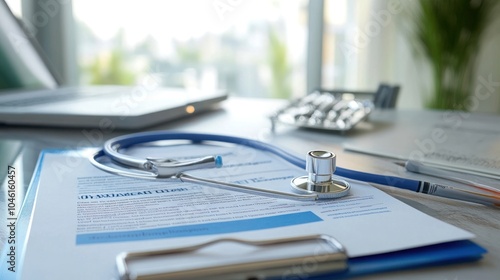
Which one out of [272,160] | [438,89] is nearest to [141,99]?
[272,160]

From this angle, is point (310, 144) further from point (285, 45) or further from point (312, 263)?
point (285, 45)

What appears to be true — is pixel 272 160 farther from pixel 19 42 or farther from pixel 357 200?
pixel 19 42

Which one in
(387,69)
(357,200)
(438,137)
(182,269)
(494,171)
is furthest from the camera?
(387,69)

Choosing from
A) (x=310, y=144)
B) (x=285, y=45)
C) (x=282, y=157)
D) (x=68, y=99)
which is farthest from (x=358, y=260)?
(x=285, y=45)

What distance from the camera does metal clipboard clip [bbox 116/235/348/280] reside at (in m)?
0.31

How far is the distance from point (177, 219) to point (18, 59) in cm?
81

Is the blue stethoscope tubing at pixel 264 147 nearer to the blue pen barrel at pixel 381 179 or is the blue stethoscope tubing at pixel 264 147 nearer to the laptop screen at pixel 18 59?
the blue pen barrel at pixel 381 179

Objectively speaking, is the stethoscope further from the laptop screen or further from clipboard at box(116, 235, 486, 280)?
the laptop screen

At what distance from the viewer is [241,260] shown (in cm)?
33

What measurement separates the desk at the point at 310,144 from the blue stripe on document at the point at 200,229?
0.08m

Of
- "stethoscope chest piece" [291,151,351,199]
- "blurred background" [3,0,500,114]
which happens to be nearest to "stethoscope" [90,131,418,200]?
"stethoscope chest piece" [291,151,351,199]

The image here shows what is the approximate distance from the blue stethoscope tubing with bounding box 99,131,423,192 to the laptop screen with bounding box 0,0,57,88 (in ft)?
1.60

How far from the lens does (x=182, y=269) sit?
1.02 ft

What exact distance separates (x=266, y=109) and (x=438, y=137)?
39cm
